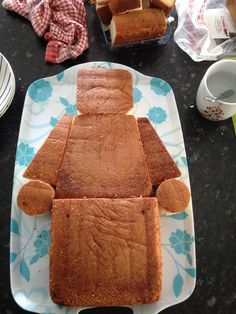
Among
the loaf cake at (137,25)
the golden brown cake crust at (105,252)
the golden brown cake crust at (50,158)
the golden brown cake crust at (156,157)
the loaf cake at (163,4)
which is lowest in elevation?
the golden brown cake crust at (105,252)

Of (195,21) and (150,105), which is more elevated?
(195,21)

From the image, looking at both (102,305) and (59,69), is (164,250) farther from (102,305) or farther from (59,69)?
(59,69)

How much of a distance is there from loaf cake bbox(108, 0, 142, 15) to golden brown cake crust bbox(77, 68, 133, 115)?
0.15m

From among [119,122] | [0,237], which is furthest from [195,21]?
[0,237]

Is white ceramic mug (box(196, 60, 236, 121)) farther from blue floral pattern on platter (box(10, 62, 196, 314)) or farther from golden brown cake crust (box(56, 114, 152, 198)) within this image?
golden brown cake crust (box(56, 114, 152, 198))

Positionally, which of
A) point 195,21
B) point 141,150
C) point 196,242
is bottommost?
point 196,242

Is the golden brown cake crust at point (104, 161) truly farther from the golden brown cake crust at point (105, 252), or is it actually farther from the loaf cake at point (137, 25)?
the loaf cake at point (137, 25)

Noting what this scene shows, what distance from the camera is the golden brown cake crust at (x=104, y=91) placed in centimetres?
85

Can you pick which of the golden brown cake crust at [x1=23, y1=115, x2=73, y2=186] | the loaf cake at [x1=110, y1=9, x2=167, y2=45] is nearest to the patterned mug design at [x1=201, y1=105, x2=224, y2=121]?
the loaf cake at [x1=110, y1=9, x2=167, y2=45]

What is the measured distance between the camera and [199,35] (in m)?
0.97

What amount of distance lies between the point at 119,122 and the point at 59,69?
25cm

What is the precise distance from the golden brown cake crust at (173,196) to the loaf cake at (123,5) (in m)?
0.45

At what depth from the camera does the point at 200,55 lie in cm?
96

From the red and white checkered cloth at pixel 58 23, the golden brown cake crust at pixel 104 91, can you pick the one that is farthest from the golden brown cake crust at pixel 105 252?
the red and white checkered cloth at pixel 58 23
